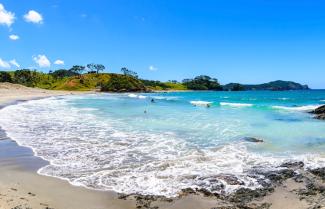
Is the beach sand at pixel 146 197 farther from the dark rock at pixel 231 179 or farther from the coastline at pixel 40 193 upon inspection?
the dark rock at pixel 231 179

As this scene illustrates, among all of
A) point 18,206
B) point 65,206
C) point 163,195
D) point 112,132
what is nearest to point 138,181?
point 163,195

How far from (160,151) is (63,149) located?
5.26 m

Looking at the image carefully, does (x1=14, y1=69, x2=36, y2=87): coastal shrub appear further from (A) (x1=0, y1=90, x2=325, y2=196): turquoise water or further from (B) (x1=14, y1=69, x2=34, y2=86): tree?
(A) (x1=0, y1=90, x2=325, y2=196): turquoise water

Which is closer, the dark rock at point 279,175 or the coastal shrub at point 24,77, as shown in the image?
the dark rock at point 279,175

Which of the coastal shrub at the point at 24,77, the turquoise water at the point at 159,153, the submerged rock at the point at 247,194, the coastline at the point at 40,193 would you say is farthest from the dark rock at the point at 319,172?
the coastal shrub at the point at 24,77

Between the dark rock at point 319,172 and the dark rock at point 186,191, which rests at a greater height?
the dark rock at point 319,172

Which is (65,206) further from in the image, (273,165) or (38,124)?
(38,124)

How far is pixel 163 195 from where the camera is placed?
12.1 m

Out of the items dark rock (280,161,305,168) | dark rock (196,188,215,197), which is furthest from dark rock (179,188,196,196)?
dark rock (280,161,305,168)

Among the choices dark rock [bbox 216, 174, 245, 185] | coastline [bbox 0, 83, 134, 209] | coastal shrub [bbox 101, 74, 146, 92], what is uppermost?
coastal shrub [bbox 101, 74, 146, 92]

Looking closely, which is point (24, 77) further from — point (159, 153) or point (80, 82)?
point (159, 153)

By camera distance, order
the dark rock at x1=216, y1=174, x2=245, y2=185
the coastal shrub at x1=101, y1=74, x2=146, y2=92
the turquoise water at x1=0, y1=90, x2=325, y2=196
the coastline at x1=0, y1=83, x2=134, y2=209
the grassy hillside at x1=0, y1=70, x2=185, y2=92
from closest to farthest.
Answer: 1. the coastline at x1=0, y1=83, x2=134, y2=209
2. the dark rock at x1=216, y1=174, x2=245, y2=185
3. the turquoise water at x1=0, y1=90, x2=325, y2=196
4. the grassy hillside at x1=0, y1=70, x2=185, y2=92
5. the coastal shrub at x1=101, y1=74, x2=146, y2=92

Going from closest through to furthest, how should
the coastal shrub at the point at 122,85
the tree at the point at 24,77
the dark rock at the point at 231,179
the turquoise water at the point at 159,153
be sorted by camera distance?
the dark rock at the point at 231,179
the turquoise water at the point at 159,153
the tree at the point at 24,77
the coastal shrub at the point at 122,85

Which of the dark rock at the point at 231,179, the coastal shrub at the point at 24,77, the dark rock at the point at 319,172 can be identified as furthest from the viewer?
the coastal shrub at the point at 24,77
